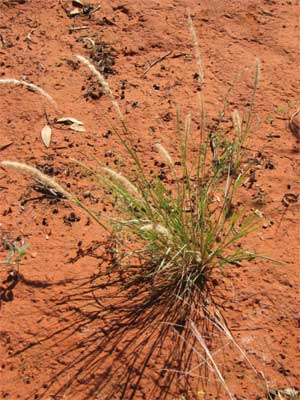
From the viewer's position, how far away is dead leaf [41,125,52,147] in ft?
8.36

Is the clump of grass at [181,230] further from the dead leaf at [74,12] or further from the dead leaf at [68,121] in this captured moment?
the dead leaf at [74,12]

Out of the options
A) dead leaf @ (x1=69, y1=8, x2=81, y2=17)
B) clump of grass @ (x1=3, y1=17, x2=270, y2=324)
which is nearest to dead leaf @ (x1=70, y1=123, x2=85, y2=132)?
clump of grass @ (x1=3, y1=17, x2=270, y2=324)

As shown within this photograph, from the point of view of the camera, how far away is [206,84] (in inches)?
111

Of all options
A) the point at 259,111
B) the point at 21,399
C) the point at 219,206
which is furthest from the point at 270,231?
the point at 21,399

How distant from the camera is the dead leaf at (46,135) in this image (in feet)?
8.36

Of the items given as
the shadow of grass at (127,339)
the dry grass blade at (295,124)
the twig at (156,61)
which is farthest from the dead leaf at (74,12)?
the shadow of grass at (127,339)

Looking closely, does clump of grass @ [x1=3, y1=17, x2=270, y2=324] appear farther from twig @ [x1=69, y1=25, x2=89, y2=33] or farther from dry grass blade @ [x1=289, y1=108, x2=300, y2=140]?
twig @ [x1=69, y1=25, x2=89, y2=33]

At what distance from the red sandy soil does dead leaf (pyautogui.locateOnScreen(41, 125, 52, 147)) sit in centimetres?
3

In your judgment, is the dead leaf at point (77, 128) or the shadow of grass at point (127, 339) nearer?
the shadow of grass at point (127, 339)

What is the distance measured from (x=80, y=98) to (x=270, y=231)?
1175 mm

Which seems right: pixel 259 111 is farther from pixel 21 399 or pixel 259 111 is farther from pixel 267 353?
pixel 21 399

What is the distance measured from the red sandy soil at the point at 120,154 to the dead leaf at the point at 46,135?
3cm

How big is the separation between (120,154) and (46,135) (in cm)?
37

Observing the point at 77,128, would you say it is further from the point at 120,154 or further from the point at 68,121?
the point at 120,154
